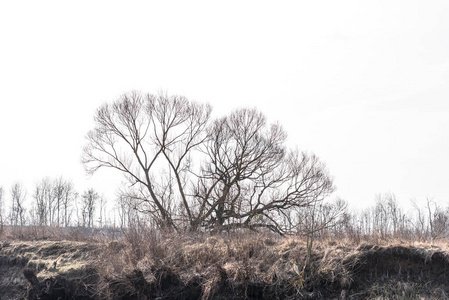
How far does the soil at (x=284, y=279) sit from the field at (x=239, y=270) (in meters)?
0.03

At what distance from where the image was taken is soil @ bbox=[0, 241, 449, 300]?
1482 cm

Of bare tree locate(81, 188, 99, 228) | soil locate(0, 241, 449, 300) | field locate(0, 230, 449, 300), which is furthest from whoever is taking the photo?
bare tree locate(81, 188, 99, 228)

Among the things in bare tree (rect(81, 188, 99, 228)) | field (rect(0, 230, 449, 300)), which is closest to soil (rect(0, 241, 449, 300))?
field (rect(0, 230, 449, 300))

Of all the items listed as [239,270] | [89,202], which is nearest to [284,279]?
[239,270]

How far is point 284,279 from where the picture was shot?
16297 millimetres

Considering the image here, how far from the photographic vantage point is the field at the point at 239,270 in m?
15.1

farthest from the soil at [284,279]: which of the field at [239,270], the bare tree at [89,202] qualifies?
the bare tree at [89,202]

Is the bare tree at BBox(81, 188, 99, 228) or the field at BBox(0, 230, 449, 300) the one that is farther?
the bare tree at BBox(81, 188, 99, 228)

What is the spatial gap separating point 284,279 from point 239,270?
67.4 inches

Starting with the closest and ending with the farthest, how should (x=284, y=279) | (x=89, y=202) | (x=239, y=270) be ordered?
(x=284, y=279) < (x=239, y=270) < (x=89, y=202)

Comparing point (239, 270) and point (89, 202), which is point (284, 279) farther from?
point (89, 202)

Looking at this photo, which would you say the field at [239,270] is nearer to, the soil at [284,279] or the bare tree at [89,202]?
the soil at [284,279]

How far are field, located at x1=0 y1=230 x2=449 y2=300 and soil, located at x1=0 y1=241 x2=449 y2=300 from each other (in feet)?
0.11

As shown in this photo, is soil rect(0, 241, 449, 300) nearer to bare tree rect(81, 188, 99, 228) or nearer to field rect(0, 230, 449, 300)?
field rect(0, 230, 449, 300)
